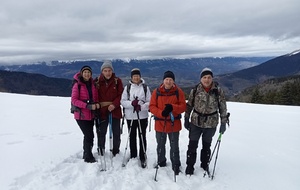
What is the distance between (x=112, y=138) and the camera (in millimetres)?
7117

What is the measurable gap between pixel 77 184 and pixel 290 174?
16.3 feet

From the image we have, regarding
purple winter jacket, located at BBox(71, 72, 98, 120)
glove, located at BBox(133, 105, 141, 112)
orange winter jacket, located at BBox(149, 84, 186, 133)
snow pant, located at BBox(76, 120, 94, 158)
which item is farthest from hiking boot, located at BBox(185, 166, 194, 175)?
purple winter jacket, located at BBox(71, 72, 98, 120)

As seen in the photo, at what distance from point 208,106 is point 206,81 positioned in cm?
58

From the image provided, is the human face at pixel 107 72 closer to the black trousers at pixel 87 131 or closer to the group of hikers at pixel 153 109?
the group of hikers at pixel 153 109

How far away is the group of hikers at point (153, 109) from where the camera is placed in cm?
561

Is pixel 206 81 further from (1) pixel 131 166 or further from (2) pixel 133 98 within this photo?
(1) pixel 131 166

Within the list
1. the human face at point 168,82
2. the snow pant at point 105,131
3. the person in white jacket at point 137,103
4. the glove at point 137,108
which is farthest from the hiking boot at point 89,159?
the human face at point 168,82

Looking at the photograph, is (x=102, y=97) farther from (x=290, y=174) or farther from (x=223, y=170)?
(x=290, y=174)

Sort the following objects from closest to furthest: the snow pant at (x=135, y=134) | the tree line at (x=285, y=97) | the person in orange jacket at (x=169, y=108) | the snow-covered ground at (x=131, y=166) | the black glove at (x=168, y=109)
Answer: the snow-covered ground at (x=131, y=166) < the black glove at (x=168, y=109) < the person in orange jacket at (x=169, y=108) < the snow pant at (x=135, y=134) < the tree line at (x=285, y=97)

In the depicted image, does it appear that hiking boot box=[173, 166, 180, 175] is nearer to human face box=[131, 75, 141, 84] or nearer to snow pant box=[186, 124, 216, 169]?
snow pant box=[186, 124, 216, 169]

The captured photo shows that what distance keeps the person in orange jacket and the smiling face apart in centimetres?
54

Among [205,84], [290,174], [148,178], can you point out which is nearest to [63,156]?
[148,178]

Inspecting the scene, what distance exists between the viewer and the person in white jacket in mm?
6121

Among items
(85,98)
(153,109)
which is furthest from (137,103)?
(85,98)
